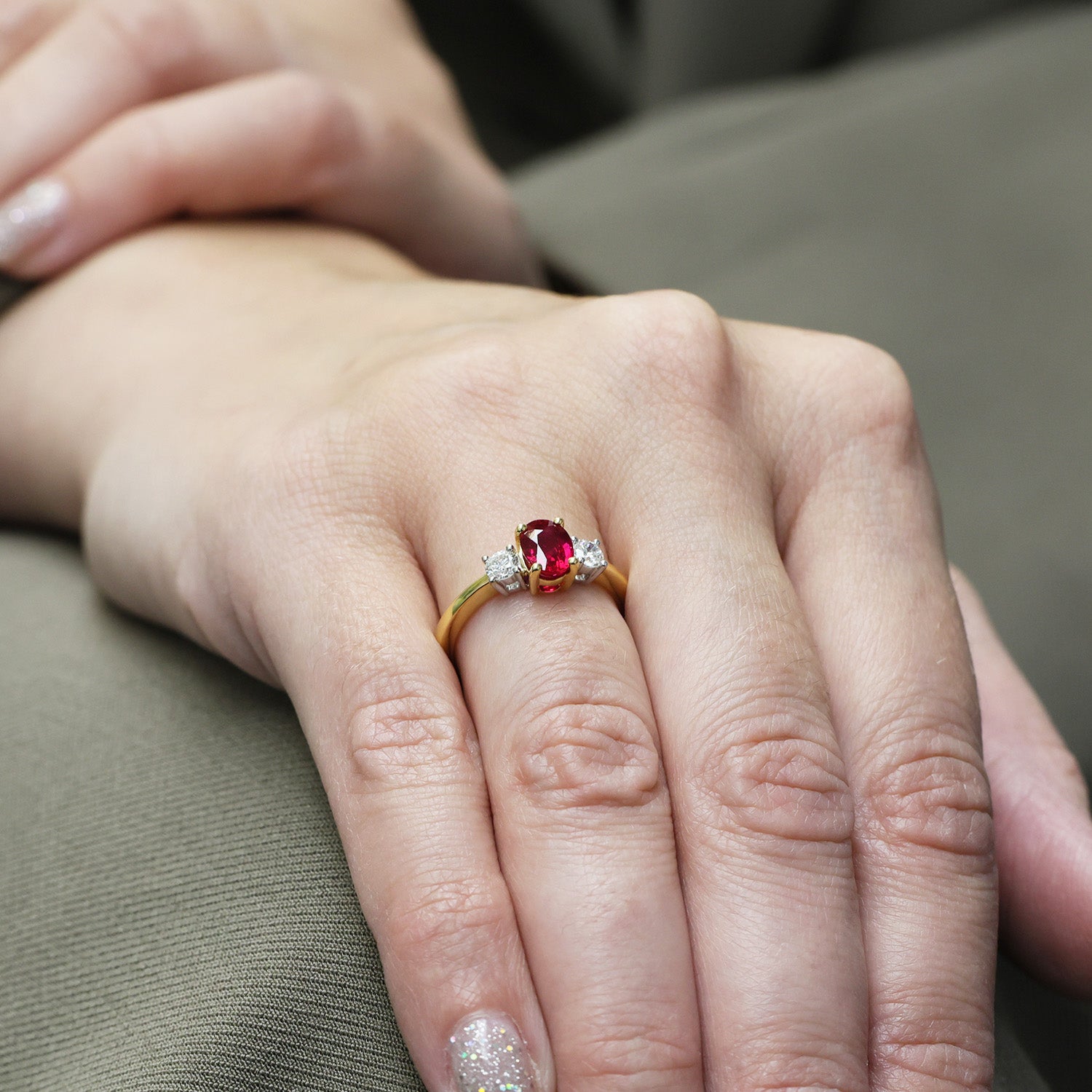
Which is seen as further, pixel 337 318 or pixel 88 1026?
pixel 337 318

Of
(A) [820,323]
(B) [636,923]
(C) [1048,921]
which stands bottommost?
(C) [1048,921]

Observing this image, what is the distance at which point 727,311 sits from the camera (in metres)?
0.98

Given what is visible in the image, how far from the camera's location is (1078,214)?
1.07 m

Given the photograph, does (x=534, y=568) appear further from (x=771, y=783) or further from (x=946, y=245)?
(x=946, y=245)

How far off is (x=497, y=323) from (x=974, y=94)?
864 mm

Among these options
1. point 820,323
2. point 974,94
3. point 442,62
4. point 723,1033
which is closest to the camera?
point 723,1033

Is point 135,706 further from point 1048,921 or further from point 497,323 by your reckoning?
point 1048,921

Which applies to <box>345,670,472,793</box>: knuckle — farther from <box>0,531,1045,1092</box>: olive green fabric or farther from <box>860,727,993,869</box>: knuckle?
<box>860,727,993,869</box>: knuckle

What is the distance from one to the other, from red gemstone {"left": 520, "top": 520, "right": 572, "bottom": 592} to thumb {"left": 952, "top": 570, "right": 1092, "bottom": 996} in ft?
1.10

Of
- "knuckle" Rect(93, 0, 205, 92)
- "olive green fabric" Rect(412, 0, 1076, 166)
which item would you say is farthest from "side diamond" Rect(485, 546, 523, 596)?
"olive green fabric" Rect(412, 0, 1076, 166)

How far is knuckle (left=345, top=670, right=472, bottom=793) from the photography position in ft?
1.61

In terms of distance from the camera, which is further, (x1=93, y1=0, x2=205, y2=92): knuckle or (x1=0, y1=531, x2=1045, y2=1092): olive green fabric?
(x1=93, y1=0, x2=205, y2=92): knuckle

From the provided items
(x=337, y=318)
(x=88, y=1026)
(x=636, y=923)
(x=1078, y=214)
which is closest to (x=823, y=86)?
(x=1078, y=214)

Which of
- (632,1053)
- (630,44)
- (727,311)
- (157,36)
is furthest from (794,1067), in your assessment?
(630,44)
